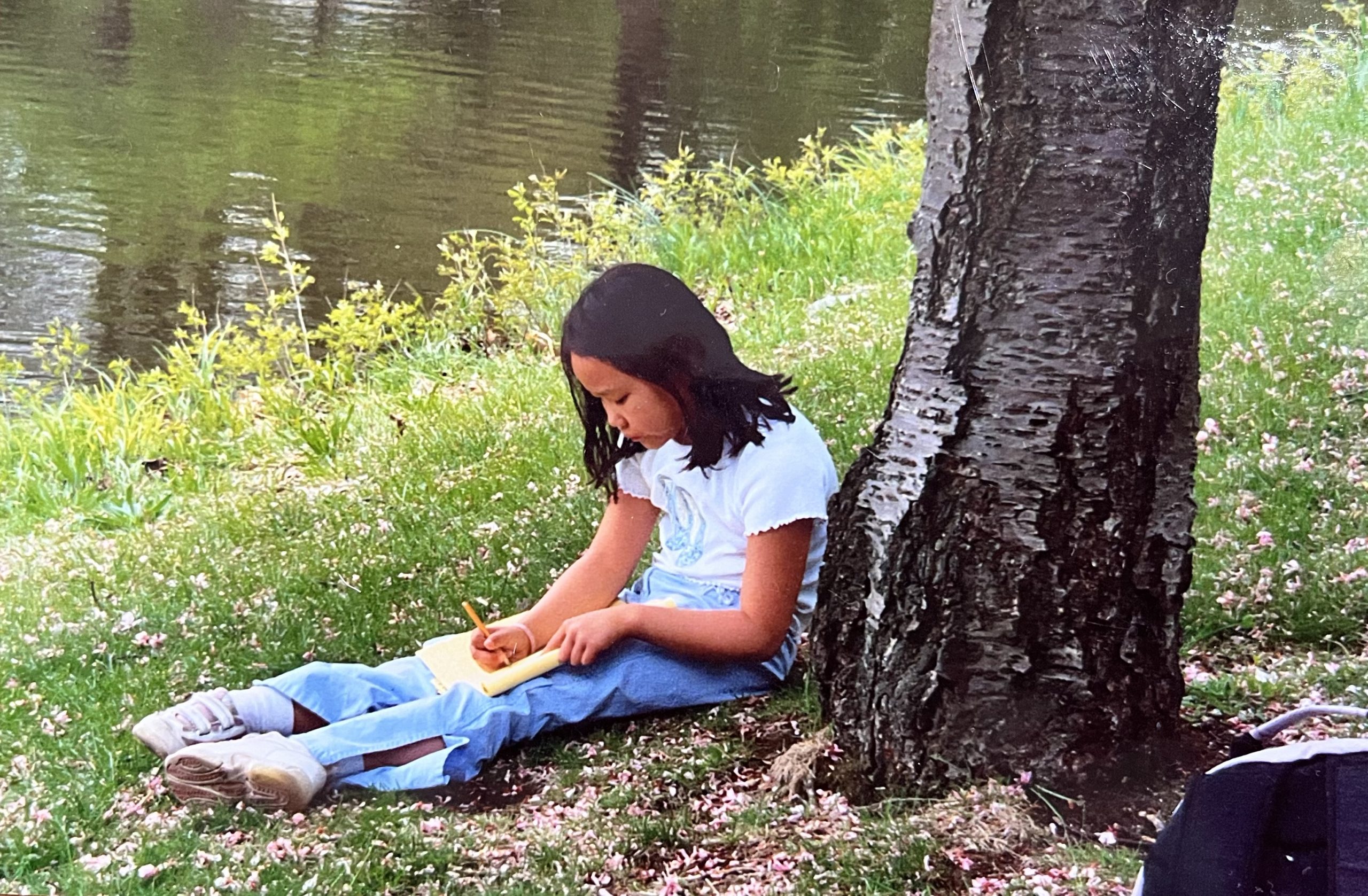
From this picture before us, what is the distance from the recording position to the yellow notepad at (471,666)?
255cm

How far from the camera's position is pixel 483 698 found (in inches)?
100.0

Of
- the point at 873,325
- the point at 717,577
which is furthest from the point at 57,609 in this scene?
the point at 873,325

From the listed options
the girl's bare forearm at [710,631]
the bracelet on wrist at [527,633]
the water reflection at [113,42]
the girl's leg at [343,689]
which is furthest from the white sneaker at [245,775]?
the water reflection at [113,42]

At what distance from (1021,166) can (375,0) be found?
37.9 feet

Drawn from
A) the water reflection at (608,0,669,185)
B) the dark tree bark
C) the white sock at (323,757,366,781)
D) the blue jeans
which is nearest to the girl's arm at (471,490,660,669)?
the blue jeans

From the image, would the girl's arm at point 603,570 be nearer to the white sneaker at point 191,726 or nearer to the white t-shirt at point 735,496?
the white t-shirt at point 735,496

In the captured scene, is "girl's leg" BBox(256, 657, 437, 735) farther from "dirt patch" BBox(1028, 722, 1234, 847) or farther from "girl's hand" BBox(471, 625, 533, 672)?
"dirt patch" BBox(1028, 722, 1234, 847)

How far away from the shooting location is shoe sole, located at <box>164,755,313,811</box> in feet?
7.54

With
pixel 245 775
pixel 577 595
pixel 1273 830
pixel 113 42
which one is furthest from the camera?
pixel 113 42

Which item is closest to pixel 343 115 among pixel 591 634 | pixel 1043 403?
pixel 591 634

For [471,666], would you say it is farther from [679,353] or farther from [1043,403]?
[1043,403]

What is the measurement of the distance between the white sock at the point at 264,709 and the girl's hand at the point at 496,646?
355 millimetres

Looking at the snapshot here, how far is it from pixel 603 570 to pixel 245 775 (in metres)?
0.82

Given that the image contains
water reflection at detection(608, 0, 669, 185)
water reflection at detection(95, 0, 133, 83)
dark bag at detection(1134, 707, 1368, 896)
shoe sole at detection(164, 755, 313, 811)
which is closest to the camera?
dark bag at detection(1134, 707, 1368, 896)
